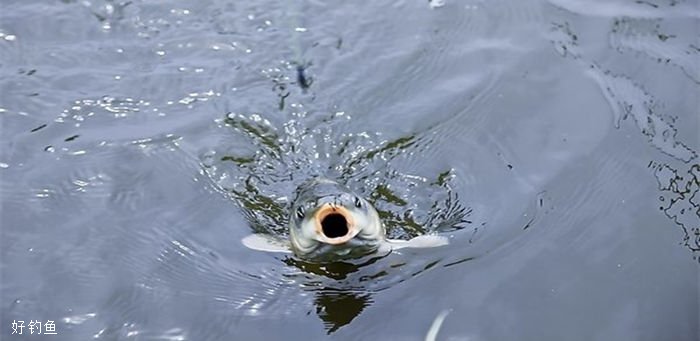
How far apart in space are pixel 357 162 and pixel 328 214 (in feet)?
2.81

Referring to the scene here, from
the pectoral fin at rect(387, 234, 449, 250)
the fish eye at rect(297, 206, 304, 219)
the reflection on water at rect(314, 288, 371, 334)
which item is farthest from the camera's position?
the pectoral fin at rect(387, 234, 449, 250)

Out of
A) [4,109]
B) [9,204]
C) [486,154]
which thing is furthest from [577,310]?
[4,109]

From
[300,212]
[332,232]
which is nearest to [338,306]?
[332,232]

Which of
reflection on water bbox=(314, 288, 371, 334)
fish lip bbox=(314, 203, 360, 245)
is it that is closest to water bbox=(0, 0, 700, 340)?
reflection on water bbox=(314, 288, 371, 334)

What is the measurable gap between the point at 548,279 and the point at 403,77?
1.62 metres

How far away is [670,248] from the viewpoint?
4.03 metres

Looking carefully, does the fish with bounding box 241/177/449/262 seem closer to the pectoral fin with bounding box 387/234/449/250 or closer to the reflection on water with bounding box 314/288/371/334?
the pectoral fin with bounding box 387/234/449/250

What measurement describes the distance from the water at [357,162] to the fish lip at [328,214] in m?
0.21

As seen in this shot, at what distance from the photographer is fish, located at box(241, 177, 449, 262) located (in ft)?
12.5

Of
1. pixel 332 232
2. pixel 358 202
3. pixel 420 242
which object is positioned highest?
pixel 358 202

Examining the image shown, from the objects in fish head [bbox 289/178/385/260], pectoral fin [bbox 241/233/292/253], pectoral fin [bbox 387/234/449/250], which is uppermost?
fish head [bbox 289/178/385/260]

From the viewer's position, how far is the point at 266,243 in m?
4.07

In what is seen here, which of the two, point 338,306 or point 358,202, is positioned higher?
point 358,202

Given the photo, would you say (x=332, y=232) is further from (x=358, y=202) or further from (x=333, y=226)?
(x=358, y=202)
